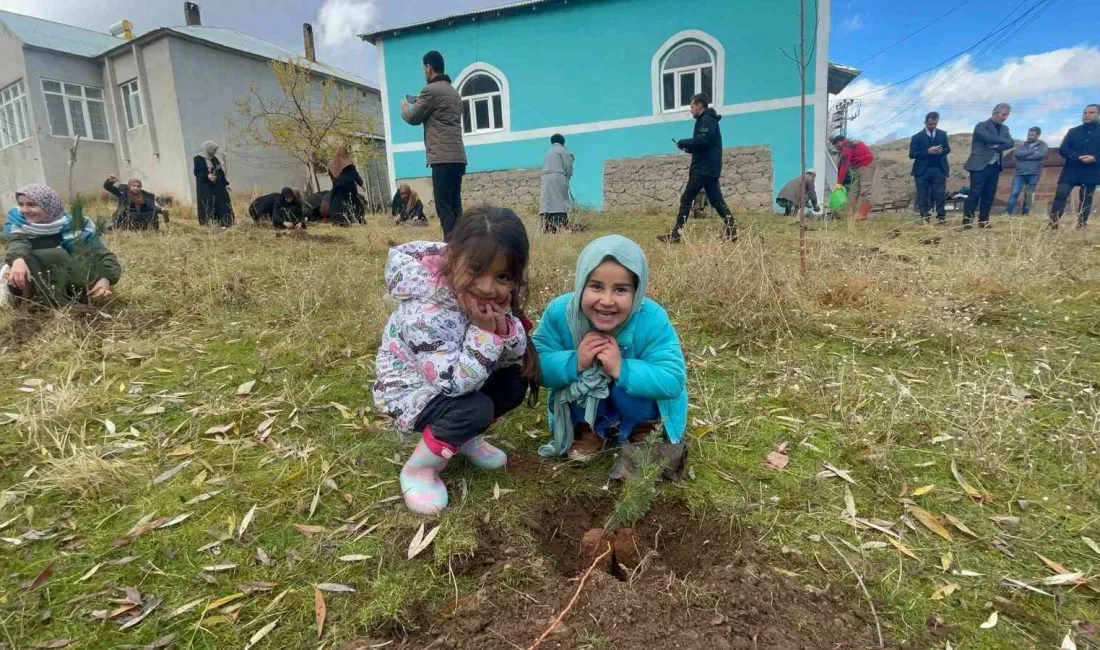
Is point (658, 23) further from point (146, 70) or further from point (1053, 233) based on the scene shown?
point (146, 70)

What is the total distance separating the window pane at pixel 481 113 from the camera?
15.4 metres

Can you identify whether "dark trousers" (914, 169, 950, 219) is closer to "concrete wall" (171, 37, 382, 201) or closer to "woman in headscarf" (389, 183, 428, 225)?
"woman in headscarf" (389, 183, 428, 225)

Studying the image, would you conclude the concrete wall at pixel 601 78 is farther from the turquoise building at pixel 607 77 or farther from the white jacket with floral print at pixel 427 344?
the white jacket with floral print at pixel 427 344

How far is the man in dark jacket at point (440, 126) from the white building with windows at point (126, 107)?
1244cm

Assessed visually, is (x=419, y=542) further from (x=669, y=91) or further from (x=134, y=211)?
(x=669, y=91)

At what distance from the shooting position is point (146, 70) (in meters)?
18.6

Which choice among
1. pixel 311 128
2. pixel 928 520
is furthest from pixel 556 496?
pixel 311 128

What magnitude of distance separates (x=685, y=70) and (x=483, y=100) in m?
5.41

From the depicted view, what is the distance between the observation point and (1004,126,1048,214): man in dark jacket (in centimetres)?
1087

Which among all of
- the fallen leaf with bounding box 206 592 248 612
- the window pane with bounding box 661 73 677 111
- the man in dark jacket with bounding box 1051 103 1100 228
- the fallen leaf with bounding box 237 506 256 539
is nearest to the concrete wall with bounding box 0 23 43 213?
the window pane with bounding box 661 73 677 111

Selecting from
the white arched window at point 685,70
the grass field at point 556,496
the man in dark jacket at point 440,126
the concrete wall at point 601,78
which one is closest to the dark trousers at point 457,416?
the grass field at point 556,496

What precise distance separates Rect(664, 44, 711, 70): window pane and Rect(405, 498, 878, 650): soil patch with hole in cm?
1349

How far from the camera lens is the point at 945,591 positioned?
1.72 metres

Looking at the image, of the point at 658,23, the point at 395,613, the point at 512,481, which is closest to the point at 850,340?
the point at 512,481
